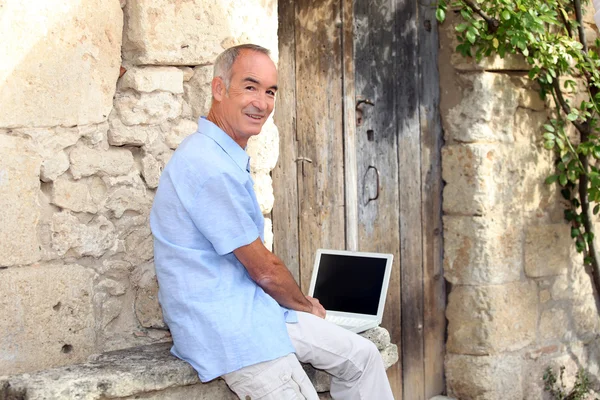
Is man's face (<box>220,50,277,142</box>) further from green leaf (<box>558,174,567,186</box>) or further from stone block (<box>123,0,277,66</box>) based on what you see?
green leaf (<box>558,174,567,186</box>)

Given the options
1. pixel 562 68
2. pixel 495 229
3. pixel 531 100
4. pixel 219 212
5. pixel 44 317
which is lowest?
pixel 44 317

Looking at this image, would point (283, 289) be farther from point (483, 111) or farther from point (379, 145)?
point (483, 111)

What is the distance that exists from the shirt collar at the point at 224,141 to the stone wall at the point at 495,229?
7.45 ft

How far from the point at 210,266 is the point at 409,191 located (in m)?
2.35

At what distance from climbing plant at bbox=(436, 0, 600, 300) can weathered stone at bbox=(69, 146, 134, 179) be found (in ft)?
6.47

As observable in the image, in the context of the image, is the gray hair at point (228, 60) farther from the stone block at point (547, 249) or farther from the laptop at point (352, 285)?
the stone block at point (547, 249)

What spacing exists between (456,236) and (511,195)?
39 centimetres

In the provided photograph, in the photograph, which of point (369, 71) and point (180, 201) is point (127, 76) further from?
point (369, 71)

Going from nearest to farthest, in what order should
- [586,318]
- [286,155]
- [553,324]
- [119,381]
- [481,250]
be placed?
1. [119,381]
2. [286,155]
3. [481,250]
4. [553,324]
5. [586,318]

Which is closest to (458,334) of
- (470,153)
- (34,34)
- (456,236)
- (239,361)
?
(456,236)

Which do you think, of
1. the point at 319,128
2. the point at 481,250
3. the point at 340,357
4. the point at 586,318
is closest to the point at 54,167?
the point at 340,357

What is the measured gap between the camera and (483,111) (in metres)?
4.91

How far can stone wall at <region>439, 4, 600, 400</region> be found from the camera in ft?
16.2

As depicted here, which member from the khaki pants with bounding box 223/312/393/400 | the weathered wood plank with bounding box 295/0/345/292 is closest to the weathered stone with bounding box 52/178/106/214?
the khaki pants with bounding box 223/312/393/400
